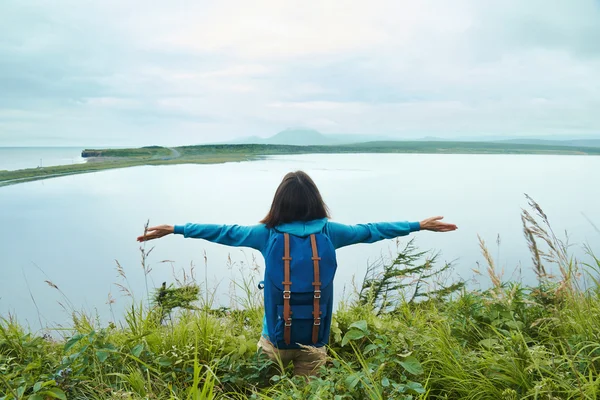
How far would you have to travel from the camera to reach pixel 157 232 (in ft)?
12.3

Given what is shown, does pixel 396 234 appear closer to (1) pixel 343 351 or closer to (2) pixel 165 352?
(1) pixel 343 351

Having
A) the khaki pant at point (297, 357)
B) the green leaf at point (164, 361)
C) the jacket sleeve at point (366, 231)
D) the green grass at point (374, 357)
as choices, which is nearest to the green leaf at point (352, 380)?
the green grass at point (374, 357)

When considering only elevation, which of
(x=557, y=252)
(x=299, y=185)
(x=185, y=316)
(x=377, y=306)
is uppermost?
(x=299, y=185)

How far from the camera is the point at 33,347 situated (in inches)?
147

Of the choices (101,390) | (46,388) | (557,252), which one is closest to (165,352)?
(101,390)

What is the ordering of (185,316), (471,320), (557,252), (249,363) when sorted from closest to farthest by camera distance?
(557,252) → (249,363) → (471,320) → (185,316)

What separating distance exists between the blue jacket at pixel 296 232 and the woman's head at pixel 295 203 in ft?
0.16

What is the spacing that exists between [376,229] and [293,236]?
84cm

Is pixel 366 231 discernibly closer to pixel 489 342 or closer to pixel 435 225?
pixel 435 225

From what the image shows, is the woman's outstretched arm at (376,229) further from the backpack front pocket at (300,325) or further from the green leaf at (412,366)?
the green leaf at (412,366)

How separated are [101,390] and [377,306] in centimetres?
318

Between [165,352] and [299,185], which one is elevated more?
[299,185]

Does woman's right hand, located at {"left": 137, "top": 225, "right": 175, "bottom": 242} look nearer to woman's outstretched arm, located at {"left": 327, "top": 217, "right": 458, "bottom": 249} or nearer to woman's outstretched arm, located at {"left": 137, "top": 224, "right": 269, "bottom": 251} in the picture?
woman's outstretched arm, located at {"left": 137, "top": 224, "right": 269, "bottom": 251}

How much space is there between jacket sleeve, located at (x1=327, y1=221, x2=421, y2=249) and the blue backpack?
307 millimetres
